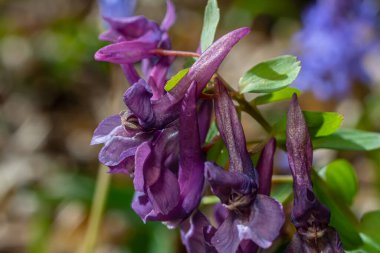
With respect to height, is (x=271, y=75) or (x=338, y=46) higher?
(x=271, y=75)

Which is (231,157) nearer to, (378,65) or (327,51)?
(327,51)

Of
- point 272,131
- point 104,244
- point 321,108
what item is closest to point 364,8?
point 321,108

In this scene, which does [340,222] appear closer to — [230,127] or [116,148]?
[230,127]

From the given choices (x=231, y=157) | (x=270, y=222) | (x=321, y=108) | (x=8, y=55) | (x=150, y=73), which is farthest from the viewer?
(x=8, y=55)

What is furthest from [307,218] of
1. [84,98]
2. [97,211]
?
[84,98]

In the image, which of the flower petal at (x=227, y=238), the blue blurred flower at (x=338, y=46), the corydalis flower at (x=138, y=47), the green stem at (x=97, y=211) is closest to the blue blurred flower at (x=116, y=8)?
the green stem at (x=97, y=211)

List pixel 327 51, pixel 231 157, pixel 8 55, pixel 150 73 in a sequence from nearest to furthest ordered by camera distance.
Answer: pixel 231 157, pixel 150 73, pixel 327 51, pixel 8 55

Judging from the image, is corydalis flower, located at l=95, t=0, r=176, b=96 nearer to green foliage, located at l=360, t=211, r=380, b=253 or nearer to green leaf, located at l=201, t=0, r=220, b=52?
green leaf, located at l=201, t=0, r=220, b=52
